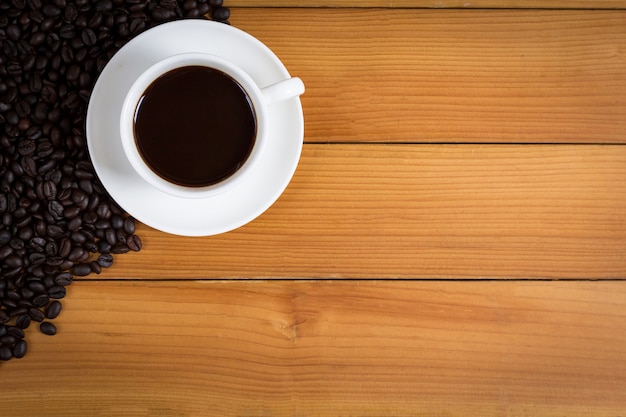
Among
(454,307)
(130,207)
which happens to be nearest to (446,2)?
(454,307)

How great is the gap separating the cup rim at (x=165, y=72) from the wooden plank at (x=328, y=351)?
26 centimetres

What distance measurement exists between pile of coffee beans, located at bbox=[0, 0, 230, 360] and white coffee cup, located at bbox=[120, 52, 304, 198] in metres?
0.19

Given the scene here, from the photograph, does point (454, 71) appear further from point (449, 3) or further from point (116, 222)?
point (116, 222)

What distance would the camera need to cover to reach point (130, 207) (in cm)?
92

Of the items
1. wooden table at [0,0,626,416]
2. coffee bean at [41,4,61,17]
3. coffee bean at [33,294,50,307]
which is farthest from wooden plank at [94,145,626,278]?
coffee bean at [41,4,61,17]

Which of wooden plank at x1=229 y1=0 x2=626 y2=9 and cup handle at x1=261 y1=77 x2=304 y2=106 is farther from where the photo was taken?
wooden plank at x1=229 y1=0 x2=626 y2=9

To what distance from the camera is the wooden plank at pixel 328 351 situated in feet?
3.49

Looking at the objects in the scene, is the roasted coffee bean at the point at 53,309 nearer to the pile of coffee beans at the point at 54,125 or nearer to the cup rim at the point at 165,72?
the pile of coffee beans at the point at 54,125

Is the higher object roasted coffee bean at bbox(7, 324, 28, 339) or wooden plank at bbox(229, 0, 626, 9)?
wooden plank at bbox(229, 0, 626, 9)

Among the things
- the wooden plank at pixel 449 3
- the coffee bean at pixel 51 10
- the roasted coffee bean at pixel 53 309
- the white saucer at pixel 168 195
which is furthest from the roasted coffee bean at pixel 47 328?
the wooden plank at pixel 449 3

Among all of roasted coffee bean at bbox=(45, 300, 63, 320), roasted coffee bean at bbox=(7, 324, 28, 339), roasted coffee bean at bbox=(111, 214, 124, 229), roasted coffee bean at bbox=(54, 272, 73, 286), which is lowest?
roasted coffee bean at bbox=(7, 324, 28, 339)

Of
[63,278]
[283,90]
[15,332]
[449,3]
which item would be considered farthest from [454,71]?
[15,332]

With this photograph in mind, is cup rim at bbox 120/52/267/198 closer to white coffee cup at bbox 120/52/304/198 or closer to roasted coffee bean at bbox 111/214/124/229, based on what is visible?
white coffee cup at bbox 120/52/304/198

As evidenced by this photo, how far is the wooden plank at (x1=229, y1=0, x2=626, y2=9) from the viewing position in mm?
1062
